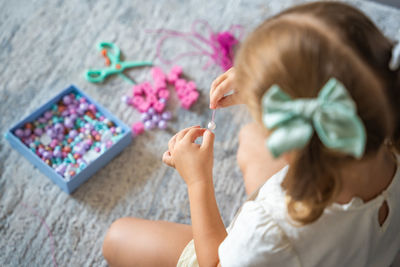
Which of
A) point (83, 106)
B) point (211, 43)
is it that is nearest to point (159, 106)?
point (83, 106)

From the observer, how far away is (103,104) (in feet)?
4.37

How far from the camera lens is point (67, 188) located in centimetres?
113

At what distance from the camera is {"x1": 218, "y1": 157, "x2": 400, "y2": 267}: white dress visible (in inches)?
24.8

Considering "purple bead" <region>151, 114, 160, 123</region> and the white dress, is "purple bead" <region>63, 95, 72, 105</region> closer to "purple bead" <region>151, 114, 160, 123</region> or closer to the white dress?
"purple bead" <region>151, 114, 160, 123</region>

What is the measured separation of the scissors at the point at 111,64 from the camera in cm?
136

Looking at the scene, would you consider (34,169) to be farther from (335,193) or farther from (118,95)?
(335,193)

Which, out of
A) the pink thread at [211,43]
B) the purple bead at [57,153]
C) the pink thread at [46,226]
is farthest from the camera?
the pink thread at [211,43]

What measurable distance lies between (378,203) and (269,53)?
1.02ft

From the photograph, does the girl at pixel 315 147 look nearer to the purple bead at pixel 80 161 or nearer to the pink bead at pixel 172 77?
the purple bead at pixel 80 161

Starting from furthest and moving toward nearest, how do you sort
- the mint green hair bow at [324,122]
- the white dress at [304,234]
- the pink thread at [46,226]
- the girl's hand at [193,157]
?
the pink thread at [46,226]
the girl's hand at [193,157]
the white dress at [304,234]
the mint green hair bow at [324,122]

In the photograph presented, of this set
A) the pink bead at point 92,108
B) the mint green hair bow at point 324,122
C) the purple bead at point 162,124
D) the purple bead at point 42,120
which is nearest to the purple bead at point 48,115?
the purple bead at point 42,120

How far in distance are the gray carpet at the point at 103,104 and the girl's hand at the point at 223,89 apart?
0.39 m

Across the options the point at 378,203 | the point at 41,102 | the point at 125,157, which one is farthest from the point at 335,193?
the point at 41,102

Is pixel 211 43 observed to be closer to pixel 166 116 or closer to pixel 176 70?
pixel 176 70
